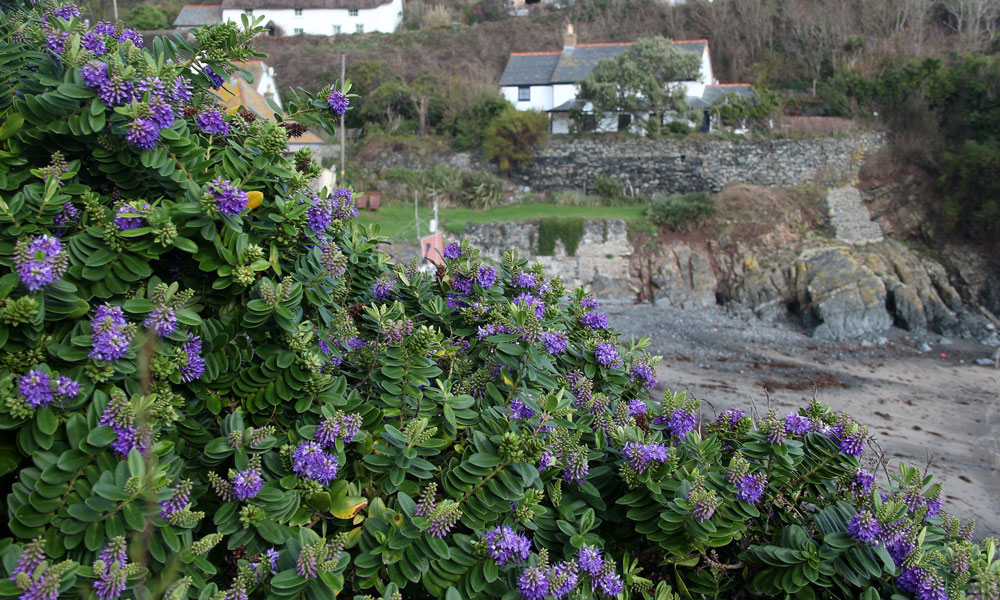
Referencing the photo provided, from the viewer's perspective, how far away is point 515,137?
91.5ft

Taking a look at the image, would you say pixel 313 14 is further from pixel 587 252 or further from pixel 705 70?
pixel 587 252

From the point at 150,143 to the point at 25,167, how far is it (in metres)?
0.45

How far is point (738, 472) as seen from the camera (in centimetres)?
197

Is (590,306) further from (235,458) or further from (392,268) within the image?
(235,458)

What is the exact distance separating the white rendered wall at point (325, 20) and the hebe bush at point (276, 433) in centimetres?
4991

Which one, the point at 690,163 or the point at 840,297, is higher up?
the point at 690,163

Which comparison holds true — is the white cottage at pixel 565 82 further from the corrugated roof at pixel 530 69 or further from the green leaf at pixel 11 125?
the green leaf at pixel 11 125

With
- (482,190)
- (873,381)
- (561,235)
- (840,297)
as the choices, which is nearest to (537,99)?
(482,190)

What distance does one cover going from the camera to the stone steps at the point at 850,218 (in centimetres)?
2422

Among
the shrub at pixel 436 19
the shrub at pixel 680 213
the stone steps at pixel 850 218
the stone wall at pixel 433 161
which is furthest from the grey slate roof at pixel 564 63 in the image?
the shrub at pixel 436 19

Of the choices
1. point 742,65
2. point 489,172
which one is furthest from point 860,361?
point 742,65

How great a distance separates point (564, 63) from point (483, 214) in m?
11.5

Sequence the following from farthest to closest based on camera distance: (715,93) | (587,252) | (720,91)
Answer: (720,91) → (715,93) → (587,252)

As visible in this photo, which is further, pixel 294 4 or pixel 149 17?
pixel 294 4
